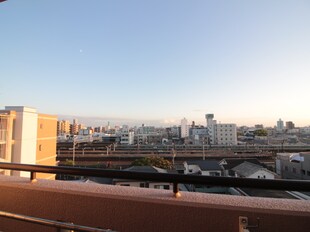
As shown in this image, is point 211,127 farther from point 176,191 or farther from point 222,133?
point 176,191

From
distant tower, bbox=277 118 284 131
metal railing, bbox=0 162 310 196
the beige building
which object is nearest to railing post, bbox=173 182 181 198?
metal railing, bbox=0 162 310 196

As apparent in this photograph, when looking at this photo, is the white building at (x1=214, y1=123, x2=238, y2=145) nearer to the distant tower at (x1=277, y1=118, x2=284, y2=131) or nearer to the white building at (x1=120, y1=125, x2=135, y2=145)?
the white building at (x1=120, y1=125, x2=135, y2=145)

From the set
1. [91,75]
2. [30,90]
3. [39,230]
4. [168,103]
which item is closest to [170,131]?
[168,103]

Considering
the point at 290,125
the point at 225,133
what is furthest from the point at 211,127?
the point at 290,125

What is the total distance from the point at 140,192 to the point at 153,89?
30.1 feet

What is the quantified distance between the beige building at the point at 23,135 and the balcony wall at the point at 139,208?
862 centimetres

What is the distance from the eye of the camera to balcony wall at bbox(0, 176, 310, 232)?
67 cm

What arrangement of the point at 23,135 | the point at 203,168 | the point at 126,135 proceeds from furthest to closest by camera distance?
1. the point at 126,135
2. the point at 203,168
3. the point at 23,135

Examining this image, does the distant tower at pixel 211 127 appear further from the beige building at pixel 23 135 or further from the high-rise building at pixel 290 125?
the beige building at pixel 23 135

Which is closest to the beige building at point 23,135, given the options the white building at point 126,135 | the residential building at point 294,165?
the residential building at point 294,165

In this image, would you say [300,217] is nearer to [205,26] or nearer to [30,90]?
[205,26]

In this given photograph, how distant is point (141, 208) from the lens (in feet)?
2.64

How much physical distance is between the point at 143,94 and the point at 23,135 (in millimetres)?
5887

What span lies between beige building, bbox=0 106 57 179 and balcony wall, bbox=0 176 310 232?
8617mm
